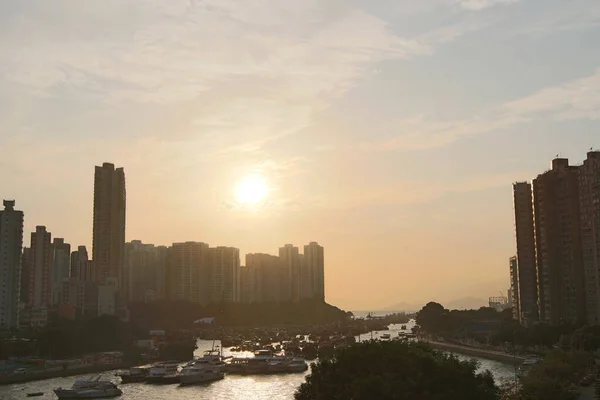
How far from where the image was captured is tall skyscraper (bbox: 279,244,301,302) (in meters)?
105

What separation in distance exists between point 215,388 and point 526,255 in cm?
2652

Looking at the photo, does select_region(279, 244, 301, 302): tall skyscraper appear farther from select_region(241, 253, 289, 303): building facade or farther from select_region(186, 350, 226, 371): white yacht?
select_region(186, 350, 226, 371): white yacht

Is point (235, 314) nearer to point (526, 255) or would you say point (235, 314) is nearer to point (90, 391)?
point (526, 255)

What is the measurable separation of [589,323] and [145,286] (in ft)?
206

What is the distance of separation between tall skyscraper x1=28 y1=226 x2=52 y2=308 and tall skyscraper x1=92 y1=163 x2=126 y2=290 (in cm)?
501

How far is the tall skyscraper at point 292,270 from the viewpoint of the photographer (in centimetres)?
10506

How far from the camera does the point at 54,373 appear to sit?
44062 millimetres

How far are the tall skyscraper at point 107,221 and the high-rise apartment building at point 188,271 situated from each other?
703 inches

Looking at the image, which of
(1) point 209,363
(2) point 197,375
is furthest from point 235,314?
(2) point 197,375

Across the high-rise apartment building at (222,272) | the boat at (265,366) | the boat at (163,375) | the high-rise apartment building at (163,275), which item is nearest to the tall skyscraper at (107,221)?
the high-rise apartment building at (163,275)

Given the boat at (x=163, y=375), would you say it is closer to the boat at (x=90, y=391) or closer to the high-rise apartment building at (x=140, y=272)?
the boat at (x=90, y=391)

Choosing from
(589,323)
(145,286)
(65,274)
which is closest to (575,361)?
(589,323)

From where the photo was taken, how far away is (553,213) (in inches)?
1852

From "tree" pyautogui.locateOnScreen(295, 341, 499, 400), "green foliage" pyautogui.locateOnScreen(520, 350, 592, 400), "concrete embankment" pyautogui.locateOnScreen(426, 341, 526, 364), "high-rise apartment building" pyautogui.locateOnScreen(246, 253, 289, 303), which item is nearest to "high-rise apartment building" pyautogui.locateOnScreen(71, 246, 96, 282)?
"high-rise apartment building" pyautogui.locateOnScreen(246, 253, 289, 303)
